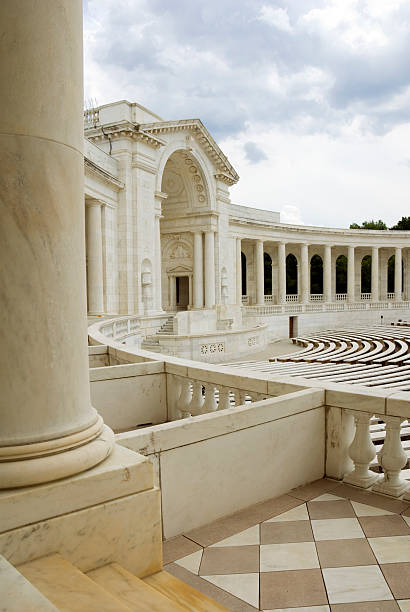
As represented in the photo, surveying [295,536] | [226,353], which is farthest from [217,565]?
[226,353]

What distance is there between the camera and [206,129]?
47.0 m

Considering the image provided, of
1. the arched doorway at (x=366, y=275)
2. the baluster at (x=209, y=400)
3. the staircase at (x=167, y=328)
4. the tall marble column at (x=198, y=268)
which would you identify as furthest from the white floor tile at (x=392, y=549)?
the arched doorway at (x=366, y=275)

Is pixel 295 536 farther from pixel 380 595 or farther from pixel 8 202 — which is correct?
pixel 8 202

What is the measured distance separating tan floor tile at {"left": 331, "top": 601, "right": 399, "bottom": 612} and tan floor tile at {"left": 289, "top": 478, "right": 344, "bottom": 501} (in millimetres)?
2098

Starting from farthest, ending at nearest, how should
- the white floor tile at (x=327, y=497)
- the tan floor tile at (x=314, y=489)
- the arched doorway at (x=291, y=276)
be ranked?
1. the arched doorway at (x=291, y=276)
2. the tan floor tile at (x=314, y=489)
3. the white floor tile at (x=327, y=497)

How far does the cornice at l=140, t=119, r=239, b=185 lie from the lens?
136ft

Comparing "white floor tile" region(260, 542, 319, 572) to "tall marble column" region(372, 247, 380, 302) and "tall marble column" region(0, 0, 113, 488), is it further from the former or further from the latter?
"tall marble column" region(372, 247, 380, 302)

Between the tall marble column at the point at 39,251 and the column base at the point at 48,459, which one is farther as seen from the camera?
the tall marble column at the point at 39,251

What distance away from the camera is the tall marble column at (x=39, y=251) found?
3572 mm

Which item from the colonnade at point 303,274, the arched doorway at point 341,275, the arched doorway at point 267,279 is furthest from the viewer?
the arched doorway at point 341,275

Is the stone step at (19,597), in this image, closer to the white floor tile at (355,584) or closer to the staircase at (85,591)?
the staircase at (85,591)

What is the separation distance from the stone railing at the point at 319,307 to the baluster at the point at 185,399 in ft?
155

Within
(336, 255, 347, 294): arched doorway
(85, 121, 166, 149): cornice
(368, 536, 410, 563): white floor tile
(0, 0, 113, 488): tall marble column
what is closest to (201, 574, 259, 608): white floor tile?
(368, 536, 410, 563): white floor tile

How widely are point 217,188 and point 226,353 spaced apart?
24.5 metres
